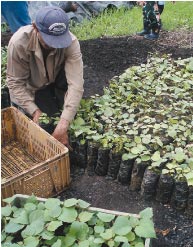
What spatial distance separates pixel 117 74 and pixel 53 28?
2.03 metres

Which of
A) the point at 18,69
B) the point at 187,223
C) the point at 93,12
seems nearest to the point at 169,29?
the point at 93,12

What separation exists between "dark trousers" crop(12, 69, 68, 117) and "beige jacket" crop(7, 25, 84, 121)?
18cm

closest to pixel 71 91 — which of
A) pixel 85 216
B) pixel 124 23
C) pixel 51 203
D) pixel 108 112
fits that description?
pixel 108 112

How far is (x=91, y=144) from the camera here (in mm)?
3416

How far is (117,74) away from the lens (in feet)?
16.4

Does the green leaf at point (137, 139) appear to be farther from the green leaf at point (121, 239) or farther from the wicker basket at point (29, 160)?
the green leaf at point (121, 239)

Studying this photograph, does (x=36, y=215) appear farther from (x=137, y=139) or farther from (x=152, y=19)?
(x=152, y=19)

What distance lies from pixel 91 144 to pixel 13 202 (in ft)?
3.19

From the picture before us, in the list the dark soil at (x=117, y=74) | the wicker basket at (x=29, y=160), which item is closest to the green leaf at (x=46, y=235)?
the wicker basket at (x=29, y=160)

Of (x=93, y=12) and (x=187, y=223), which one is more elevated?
(x=93, y=12)

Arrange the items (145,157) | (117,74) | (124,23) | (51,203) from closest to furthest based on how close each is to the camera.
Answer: (51,203) < (145,157) < (117,74) < (124,23)

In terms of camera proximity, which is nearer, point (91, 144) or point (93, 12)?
point (91, 144)

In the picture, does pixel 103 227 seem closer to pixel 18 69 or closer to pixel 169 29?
pixel 18 69

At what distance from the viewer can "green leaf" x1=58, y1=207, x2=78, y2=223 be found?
242 centimetres
